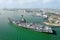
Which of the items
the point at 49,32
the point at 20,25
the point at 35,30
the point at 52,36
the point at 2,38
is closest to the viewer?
the point at 2,38

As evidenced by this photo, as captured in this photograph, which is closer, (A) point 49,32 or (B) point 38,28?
(A) point 49,32

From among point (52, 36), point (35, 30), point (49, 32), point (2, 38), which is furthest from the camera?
point (35, 30)

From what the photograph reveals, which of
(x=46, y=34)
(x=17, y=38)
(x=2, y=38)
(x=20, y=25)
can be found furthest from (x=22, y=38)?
(x=20, y=25)

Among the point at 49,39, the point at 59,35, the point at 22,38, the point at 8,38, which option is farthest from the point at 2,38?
the point at 59,35

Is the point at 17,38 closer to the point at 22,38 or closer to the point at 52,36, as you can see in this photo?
the point at 22,38

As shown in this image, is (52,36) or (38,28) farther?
(38,28)

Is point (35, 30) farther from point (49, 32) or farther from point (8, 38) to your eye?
point (8, 38)

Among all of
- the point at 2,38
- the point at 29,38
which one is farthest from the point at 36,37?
the point at 2,38

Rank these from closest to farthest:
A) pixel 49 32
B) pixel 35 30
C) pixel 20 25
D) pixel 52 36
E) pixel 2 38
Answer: pixel 2 38
pixel 52 36
pixel 49 32
pixel 35 30
pixel 20 25

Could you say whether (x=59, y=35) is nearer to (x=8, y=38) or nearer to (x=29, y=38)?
(x=29, y=38)

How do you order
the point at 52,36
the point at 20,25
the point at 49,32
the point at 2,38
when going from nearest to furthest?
the point at 2,38 → the point at 52,36 → the point at 49,32 → the point at 20,25
